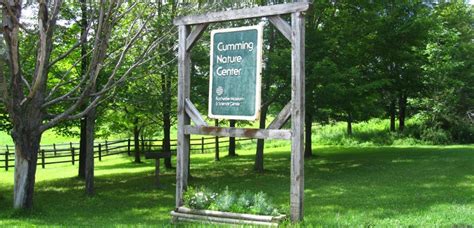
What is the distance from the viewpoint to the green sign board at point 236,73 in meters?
6.86

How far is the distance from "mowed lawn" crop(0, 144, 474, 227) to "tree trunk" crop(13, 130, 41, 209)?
1.29ft

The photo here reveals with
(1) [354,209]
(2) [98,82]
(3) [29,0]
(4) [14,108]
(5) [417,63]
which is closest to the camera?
(1) [354,209]

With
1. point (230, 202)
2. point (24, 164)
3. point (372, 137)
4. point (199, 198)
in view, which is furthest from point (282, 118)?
point (372, 137)

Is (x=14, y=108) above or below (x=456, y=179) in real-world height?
above

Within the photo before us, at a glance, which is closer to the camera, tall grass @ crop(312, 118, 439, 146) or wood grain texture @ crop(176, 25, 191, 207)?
wood grain texture @ crop(176, 25, 191, 207)

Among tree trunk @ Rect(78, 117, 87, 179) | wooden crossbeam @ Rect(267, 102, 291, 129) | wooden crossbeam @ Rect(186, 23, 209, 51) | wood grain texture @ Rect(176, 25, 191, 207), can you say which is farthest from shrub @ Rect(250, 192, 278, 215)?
tree trunk @ Rect(78, 117, 87, 179)

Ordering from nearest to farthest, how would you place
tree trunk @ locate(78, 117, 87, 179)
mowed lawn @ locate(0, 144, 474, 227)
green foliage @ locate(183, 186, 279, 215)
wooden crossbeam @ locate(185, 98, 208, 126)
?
green foliage @ locate(183, 186, 279, 215), wooden crossbeam @ locate(185, 98, 208, 126), mowed lawn @ locate(0, 144, 474, 227), tree trunk @ locate(78, 117, 87, 179)

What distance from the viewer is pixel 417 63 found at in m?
23.4

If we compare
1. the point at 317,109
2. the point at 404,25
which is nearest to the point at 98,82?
the point at 317,109

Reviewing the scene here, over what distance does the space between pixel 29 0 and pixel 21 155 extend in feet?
12.2

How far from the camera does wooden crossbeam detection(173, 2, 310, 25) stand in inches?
259

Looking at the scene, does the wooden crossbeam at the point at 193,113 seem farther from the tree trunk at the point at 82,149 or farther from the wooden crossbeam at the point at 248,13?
the tree trunk at the point at 82,149

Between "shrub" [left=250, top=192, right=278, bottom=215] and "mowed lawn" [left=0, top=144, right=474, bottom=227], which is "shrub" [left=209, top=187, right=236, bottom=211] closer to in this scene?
"shrub" [left=250, top=192, right=278, bottom=215]

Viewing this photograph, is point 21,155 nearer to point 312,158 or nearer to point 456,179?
point 456,179
